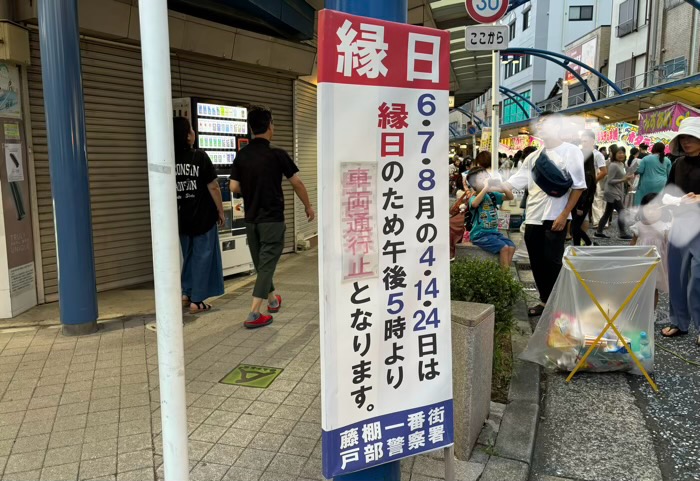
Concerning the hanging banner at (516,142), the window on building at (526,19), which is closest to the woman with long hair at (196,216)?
the hanging banner at (516,142)

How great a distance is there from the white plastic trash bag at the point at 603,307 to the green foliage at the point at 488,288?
0.39m

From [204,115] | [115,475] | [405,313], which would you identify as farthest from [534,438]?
[204,115]

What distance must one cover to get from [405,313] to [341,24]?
1159 mm

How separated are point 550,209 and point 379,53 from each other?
149 inches

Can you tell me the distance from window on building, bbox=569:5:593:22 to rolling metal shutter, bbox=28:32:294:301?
4544 centimetres

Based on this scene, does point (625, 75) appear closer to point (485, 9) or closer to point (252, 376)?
point (485, 9)

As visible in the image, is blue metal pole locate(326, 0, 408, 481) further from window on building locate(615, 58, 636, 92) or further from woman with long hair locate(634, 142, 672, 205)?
window on building locate(615, 58, 636, 92)

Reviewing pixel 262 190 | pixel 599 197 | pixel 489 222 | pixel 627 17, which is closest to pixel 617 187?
pixel 599 197

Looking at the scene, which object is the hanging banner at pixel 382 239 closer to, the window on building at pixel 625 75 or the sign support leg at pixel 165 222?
the sign support leg at pixel 165 222

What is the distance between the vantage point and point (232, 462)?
2957mm

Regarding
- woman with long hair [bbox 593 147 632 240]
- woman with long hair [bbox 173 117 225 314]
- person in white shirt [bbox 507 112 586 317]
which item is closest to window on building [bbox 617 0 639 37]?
woman with long hair [bbox 593 147 632 240]

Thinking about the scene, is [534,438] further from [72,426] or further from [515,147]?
[515,147]

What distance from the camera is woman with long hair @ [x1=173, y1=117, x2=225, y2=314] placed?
5500 millimetres

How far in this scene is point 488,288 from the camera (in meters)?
3.94
